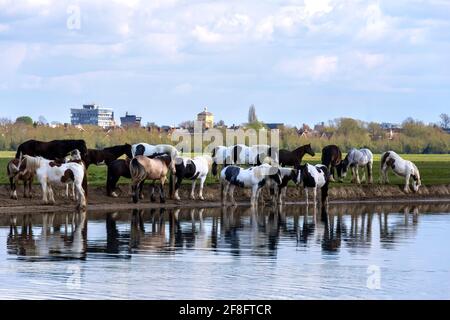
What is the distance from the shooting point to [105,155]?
41125mm

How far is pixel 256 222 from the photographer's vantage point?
33.2 metres

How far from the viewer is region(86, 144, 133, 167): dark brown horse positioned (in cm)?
4041

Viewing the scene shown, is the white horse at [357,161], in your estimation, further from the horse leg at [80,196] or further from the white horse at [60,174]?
the white horse at [60,174]

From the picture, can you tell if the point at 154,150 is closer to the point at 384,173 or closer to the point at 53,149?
the point at 53,149

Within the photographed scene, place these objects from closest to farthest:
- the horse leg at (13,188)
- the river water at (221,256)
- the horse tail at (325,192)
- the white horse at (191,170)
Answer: the river water at (221,256), the horse leg at (13,188), the white horse at (191,170), the horse tail at (325,192)

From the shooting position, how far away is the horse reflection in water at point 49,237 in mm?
24000

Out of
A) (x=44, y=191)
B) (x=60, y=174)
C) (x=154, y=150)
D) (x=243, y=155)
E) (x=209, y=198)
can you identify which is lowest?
(x=209, y=198)

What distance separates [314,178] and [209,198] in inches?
137

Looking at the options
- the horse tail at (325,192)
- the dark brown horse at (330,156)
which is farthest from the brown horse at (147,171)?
the dark brown horse at (330,156)

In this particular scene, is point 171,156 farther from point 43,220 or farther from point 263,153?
point 43,220

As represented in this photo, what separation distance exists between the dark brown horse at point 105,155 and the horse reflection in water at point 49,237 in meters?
6.25

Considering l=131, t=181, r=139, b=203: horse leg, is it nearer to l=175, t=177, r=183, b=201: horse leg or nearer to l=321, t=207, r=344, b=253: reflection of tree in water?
l=175, t=177, r=183, b=201: horse leg

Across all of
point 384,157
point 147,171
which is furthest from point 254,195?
point 384,157
